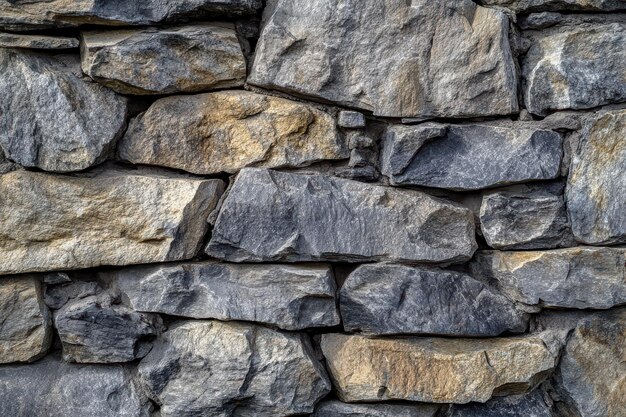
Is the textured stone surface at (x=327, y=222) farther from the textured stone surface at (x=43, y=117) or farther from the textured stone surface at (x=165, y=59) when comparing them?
the textured stone surface at (x=43, y=117)

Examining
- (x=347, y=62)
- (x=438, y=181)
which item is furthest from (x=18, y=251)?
(x=438, y=181)

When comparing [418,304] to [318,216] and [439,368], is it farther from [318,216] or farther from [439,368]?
[318,216]

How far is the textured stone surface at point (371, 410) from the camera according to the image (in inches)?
67.1

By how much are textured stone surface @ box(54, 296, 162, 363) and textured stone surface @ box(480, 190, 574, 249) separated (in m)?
0.98

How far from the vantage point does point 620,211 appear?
168 cm

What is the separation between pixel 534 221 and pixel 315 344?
0.68 m

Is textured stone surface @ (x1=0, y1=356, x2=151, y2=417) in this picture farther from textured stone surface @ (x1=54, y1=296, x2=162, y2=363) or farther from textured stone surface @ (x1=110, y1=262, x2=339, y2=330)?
textured stone surface @ (x1=110, y1=262, x2=339, y2=330)

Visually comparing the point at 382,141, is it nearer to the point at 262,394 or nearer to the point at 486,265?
the point at 486,265

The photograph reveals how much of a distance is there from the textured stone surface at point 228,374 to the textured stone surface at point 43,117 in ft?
1.83

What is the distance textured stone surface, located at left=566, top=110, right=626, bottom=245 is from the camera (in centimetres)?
167

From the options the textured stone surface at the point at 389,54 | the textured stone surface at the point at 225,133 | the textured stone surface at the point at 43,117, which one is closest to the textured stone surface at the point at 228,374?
the textured stone surface at the point at 225,133

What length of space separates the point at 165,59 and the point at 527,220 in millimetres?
1053

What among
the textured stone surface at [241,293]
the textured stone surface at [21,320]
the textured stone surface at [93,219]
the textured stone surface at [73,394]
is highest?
the textured stone surface at [93,219]

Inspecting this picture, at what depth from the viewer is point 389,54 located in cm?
169
